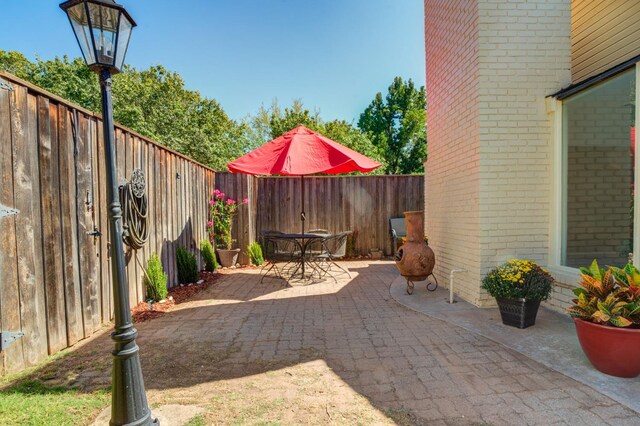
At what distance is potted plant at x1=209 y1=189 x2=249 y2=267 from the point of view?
21.4 feet

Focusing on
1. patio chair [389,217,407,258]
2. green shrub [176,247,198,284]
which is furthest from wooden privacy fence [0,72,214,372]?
patio chair [389,217,407,258]

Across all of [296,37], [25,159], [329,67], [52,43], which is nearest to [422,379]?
[25,159]

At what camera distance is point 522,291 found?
3041mm

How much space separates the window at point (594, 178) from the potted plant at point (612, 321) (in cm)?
139

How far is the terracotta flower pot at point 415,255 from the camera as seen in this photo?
14.1 feet

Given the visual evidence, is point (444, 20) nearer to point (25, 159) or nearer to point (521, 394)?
point (521, 394)

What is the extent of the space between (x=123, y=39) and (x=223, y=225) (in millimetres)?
4986

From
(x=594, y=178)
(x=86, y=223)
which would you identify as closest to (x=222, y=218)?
(x=86, y=223)

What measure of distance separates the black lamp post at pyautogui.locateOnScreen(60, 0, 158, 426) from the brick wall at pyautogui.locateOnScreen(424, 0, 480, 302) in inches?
135

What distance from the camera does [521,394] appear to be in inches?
78.8

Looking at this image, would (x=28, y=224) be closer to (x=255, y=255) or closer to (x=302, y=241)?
(x=302, y=241)

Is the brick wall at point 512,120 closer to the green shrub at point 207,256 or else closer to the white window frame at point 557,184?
the white window frame at point 557,184

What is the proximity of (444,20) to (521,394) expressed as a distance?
4583 millimetres

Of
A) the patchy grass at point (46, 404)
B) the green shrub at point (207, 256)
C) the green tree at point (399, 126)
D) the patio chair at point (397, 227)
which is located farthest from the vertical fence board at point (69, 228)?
the green tree at point (399, 126)
